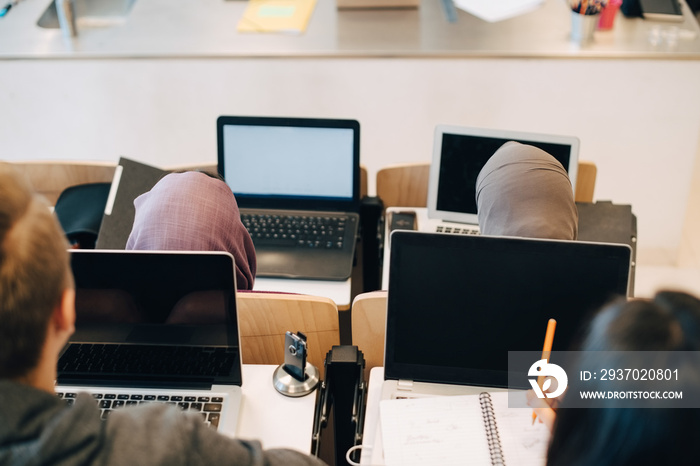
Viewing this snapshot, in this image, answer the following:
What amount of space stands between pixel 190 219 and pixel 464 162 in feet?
2.66

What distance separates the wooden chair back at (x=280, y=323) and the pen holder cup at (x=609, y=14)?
71.8 inches

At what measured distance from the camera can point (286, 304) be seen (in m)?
1.32

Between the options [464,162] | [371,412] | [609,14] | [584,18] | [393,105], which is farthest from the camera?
[393,105]

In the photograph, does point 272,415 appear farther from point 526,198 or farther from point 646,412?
point 646,412

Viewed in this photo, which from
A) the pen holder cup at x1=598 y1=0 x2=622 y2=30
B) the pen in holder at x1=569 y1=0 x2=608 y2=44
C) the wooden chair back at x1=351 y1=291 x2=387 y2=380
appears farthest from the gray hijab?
the pen holder cup at x1=598 y1=0 x2=622 y2=30

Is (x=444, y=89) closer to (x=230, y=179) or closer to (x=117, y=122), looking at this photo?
(x=230, y=179)

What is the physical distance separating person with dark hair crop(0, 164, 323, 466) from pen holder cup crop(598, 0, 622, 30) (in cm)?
235

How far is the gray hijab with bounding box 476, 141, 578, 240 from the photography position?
117 centimetres

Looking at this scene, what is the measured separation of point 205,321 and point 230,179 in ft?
2.76

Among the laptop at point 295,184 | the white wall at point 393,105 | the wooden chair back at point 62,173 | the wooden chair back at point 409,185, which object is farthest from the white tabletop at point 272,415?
the white wall at point 393,105

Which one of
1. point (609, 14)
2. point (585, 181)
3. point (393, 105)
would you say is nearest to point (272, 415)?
point (585, 181)

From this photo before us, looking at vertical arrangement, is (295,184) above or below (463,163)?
below

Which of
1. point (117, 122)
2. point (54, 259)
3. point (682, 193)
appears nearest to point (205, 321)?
point (54, 259)

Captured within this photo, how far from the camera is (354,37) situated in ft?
8.71
